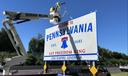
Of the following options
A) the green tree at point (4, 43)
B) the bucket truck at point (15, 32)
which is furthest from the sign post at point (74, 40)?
the green tree at point (4, 43)

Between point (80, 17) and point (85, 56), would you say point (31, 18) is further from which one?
point (85, 56)

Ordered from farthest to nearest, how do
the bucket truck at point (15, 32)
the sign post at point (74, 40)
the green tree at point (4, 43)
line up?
1. the green tree at point (4, 43)
2. the bucket truck at point (15, 32)
3. the sign post at point (74, 40)

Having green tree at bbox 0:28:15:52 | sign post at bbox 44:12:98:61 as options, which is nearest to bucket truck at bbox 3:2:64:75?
sign post at bbox 44:12:98:61

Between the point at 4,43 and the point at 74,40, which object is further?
the point at 4,43

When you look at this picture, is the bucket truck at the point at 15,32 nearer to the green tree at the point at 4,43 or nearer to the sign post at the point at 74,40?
the sign post at the point at 74,40

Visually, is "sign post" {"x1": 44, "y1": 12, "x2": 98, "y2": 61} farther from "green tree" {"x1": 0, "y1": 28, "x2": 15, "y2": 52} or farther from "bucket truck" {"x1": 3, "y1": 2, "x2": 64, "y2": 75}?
"green tree" {"x1": 0, "y1": 28, "x2": 15, "y2": 52}

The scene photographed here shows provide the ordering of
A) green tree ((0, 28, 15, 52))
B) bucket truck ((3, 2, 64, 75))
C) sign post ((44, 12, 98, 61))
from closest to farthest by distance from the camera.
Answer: sign post ((44, 12, 98, 61))
bucket truck ((3, 2, 64, 75))
green tree ((0, 28, 15, 52))

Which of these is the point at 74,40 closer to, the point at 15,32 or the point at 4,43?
the point at 15,32

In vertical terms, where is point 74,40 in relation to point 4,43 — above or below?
above

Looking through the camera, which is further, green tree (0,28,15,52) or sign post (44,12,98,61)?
green tree (0,28,15,52)

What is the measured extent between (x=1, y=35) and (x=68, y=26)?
231 feet

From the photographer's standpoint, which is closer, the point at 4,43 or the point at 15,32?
the point at 15,32

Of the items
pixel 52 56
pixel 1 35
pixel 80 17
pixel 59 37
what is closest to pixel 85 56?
pixel 80 17

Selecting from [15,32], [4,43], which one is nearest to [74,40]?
[15,32]
